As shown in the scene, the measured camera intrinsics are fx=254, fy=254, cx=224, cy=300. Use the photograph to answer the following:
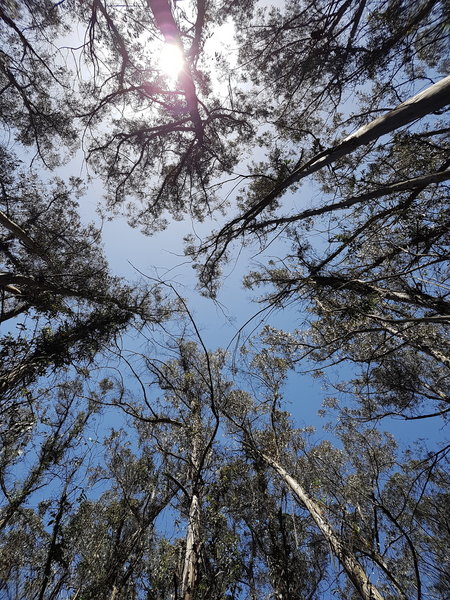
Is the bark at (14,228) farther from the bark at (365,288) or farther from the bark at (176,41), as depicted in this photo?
the bark at (365,288)

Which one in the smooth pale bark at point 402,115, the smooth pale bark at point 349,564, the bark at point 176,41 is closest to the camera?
the smooth pale bark at point 402,115

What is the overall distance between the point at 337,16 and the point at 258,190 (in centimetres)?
309

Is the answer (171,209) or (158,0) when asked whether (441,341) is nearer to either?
(171,209)

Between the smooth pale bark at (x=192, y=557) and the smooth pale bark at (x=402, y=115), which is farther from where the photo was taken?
the smooth pale bark at (x=192, y=557)

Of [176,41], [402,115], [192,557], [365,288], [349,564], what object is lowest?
[192,557]

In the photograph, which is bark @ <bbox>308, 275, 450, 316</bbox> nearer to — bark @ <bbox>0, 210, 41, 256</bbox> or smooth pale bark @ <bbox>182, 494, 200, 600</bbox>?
smooth pale bark @ <bbox>182, 494, 200, 600</bbox>

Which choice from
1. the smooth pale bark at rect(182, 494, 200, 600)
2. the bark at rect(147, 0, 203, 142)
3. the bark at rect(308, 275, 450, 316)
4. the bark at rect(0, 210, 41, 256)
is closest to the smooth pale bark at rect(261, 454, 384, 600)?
the smooth pale bark at rect(182, 494, 200, 600)

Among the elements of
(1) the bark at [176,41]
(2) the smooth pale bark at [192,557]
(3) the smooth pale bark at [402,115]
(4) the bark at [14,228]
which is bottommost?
(2) the smooth pale bark at [192,557]

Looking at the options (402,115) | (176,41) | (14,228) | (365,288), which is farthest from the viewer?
(176,41)

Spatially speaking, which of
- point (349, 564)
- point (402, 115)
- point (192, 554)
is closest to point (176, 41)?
point (402, 115)

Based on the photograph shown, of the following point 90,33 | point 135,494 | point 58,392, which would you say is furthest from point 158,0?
point 135,494

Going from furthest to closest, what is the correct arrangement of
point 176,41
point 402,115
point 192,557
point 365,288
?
point 176,41 → point 365,288 → point 192,557 → point 402,115

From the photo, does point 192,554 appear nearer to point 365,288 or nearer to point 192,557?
point 192,557

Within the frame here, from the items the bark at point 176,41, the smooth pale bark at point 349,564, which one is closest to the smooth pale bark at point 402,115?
the smooth pale bark at point 349,564
